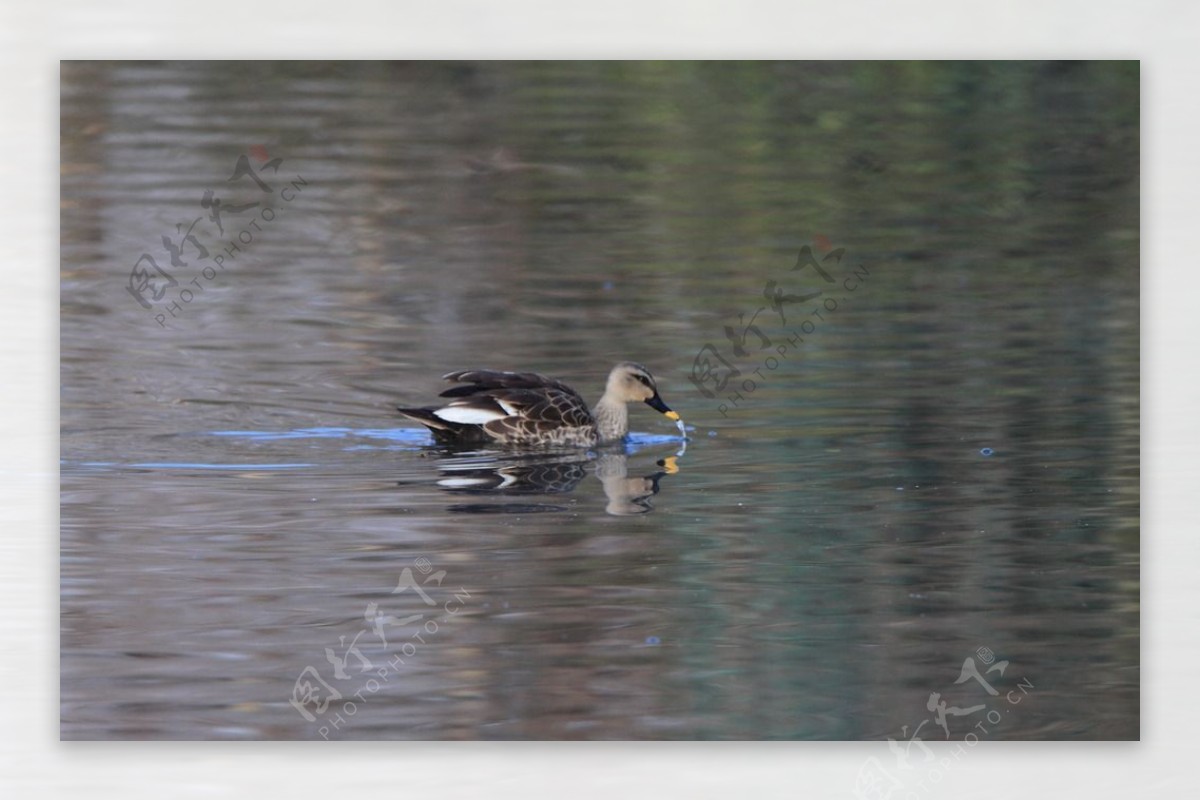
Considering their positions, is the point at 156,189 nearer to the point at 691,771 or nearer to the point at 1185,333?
the point at 691,771

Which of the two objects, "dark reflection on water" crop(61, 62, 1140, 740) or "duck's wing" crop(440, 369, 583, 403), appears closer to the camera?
"dark reflection on water" crop(61, 62, 1140, 740)

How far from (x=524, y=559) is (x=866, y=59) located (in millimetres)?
1689

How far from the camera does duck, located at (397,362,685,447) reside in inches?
199

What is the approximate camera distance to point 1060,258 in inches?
196

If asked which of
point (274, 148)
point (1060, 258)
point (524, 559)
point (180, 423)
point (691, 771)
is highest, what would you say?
point (274, 148)

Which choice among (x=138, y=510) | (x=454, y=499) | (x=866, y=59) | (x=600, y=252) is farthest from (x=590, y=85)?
(x=138, y=510)

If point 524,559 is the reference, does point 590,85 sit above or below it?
above
